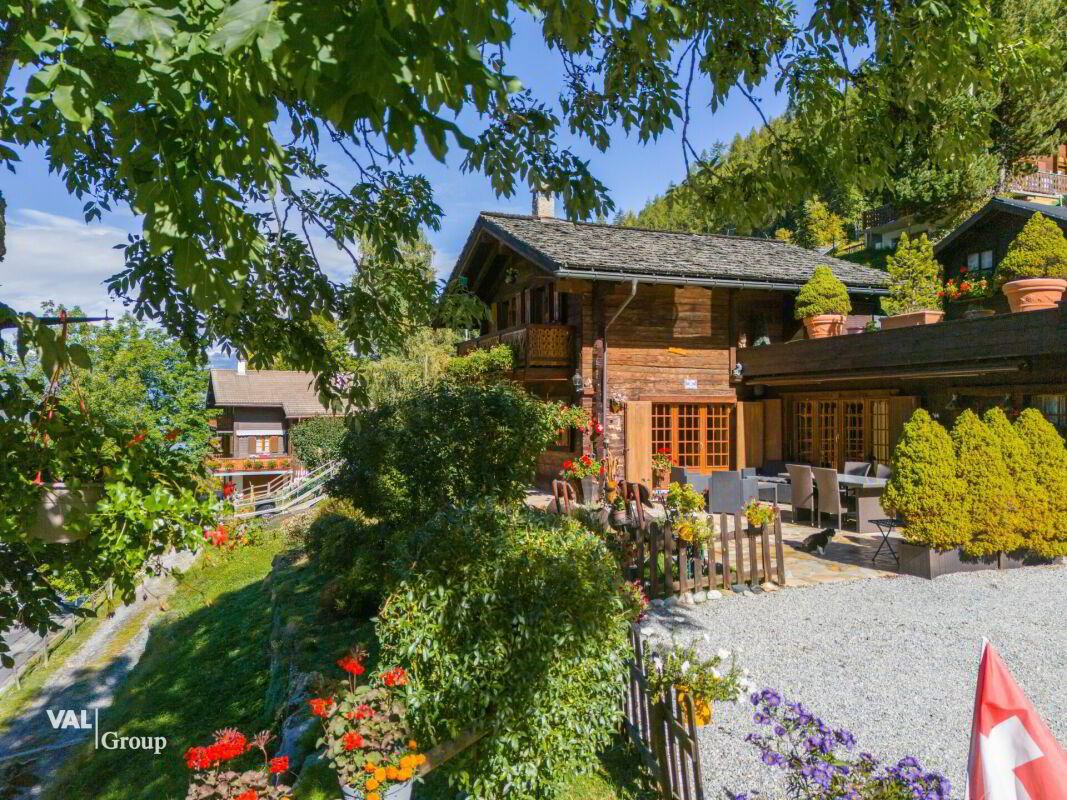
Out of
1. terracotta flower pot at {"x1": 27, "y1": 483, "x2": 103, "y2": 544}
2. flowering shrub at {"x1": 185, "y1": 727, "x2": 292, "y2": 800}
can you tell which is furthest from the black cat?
terracotta flower pot at {"x1": 27, "y1": 483, "x2": 103, "y2": 544}

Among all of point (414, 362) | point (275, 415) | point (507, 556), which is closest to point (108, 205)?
point (507, 556)

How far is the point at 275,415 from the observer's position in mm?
38375

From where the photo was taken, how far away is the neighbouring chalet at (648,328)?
1493 centimetres

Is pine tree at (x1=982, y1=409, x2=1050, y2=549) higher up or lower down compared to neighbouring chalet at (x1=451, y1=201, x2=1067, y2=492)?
lower down

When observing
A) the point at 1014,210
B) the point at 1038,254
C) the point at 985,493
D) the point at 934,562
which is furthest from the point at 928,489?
the point at 1014,210

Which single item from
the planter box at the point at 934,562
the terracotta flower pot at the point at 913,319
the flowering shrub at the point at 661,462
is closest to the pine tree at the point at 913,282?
the terracotta flower pot at the point at 913,319

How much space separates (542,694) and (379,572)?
3.85 metres

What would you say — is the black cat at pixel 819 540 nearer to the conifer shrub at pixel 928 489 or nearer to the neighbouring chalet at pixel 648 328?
the conifer shrub at pixel 928 489

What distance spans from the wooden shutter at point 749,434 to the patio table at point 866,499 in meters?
3.88

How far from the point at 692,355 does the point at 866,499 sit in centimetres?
604

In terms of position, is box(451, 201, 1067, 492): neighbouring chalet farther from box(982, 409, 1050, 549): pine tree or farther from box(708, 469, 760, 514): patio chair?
box(982, 409, 1050, 549): pine tree

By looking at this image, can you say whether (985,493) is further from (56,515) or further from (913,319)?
(56,515)

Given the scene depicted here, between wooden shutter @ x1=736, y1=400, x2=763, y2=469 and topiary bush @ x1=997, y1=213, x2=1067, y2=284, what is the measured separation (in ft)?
20.0

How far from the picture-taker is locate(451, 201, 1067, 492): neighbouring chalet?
13.9 meters
